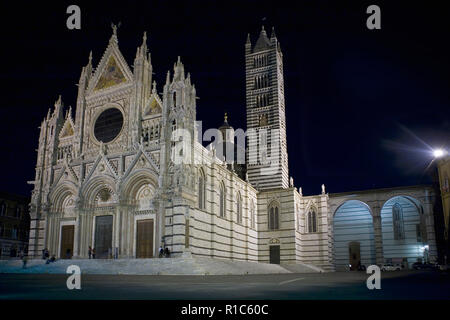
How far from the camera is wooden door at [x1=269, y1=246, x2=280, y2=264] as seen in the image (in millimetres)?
41938

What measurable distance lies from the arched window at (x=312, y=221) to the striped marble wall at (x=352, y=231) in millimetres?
4762

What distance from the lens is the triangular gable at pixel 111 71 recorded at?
34.6 meters

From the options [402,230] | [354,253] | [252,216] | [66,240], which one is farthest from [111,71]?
[402,230]

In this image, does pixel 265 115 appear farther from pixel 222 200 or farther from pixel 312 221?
pixel 222 200

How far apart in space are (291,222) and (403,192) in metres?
12.3

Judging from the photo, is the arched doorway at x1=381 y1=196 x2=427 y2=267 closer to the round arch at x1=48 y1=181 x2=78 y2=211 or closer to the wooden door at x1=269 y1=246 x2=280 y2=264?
the wooden door at x1=269 y1=246 x2=280 y2=264

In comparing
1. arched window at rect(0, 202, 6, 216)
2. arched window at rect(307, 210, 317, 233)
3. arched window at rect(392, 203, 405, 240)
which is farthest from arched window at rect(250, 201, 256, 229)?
arched window at rect(0, 202, 6, 216)

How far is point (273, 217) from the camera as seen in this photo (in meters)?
42.9

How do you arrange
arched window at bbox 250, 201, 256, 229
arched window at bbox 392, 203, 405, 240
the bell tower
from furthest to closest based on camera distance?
the bell tower → arched window at bbox 392, 203, 405, 240 → arched window at bbox 250, 201, 256, 229

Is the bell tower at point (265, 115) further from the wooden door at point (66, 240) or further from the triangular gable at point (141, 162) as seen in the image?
the wooden door at point (66, 240)

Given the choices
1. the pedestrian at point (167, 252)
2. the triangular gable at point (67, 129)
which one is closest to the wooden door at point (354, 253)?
the pedestrian at point (167, 252)

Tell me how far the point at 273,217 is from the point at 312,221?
4706mm

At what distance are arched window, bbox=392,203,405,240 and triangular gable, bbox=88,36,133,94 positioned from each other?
31.4 m

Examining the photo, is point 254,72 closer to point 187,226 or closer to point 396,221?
point 396,221
